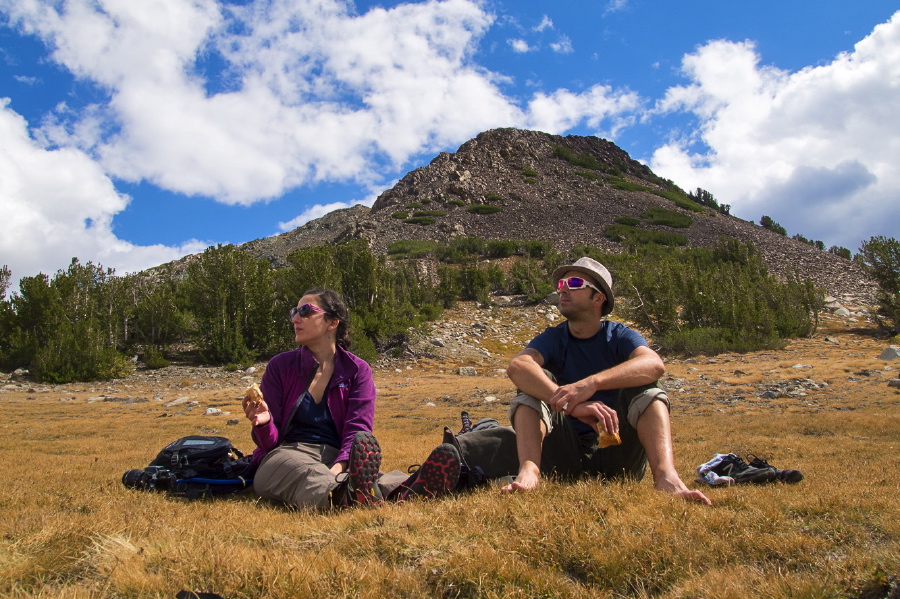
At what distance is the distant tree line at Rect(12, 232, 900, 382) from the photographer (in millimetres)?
27484

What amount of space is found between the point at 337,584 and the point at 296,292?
31133 millimetres

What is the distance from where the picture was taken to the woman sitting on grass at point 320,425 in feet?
11.6

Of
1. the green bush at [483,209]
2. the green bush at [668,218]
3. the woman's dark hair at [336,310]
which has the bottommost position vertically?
the woman's dark hair at [336,310]

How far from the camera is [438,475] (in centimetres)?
335

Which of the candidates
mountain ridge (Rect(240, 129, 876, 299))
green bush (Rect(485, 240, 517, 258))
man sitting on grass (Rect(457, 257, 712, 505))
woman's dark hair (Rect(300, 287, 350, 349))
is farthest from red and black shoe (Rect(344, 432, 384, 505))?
green bush (Rect(485, 240, 517, 258))

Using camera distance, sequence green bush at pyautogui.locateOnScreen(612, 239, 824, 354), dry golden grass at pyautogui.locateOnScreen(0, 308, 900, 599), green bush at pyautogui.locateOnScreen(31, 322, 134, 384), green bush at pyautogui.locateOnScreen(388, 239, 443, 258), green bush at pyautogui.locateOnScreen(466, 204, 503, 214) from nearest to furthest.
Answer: dry golden grass at pyautogui.locateOnScreen(0, 308, 900, 599), green bush at pyautogui.locateOnScreen(31, 322, 134, 384), green bush at pyautogui.locateOnScreen(612, 239, 824, 354), green bush at pyautogui.locateOnScreen(388, 239, 443, 258), green bush at pyautogui.locateOnScreen(466, 204, 503, 214)

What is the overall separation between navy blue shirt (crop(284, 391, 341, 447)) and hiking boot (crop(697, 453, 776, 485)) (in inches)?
126

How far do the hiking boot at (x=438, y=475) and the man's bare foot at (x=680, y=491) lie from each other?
1240 millimetres

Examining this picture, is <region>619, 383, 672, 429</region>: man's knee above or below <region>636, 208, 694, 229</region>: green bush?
below

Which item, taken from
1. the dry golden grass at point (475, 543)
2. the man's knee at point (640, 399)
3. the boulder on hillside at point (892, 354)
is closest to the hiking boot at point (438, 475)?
the dry golden grass at point (475, 543)

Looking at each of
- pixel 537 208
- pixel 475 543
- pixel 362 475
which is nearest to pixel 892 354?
pixel 362 475

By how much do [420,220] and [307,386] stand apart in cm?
7478

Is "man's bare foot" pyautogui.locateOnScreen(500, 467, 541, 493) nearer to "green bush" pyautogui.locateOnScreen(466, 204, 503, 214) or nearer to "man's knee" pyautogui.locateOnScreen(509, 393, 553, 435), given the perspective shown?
"man's knee" pyautogui.locateOnScreen(509, 393, 553, 435)

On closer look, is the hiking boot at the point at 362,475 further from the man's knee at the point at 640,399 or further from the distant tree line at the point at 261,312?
the distant tree line at the point at 261,312
